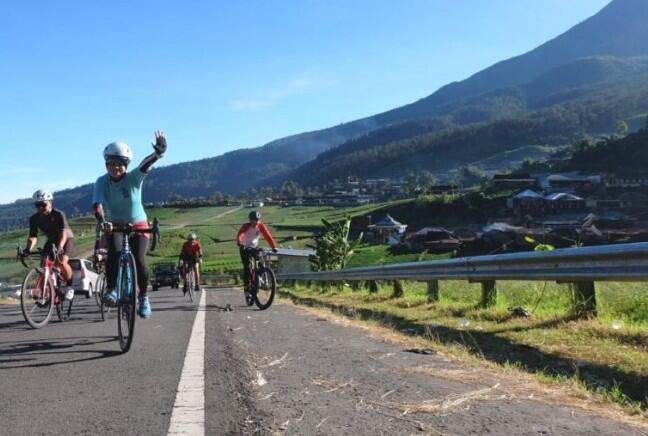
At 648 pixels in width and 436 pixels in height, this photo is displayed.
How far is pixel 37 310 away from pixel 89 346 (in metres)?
3.21

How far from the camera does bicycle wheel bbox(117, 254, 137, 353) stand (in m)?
5.88

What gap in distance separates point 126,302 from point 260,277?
629 centimetres

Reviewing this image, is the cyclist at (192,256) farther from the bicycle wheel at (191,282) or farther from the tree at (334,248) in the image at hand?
the tree at (334,248)

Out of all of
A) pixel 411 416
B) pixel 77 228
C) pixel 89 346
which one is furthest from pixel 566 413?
pixel 77 228

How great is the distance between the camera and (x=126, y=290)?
20.6 ft

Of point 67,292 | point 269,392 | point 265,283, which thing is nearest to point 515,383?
point 269,392

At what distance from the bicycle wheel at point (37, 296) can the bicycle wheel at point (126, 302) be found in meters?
2.91

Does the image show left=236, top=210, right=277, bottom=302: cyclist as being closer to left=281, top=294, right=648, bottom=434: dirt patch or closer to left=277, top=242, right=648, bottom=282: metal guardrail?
left=277, top=242, right=648, bottom=282: metal guardrail

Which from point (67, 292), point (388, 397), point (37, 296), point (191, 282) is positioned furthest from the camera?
point (191, 282)

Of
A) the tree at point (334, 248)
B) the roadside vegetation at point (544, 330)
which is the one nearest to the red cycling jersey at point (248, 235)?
the roadside vegetation at point (544, 330)

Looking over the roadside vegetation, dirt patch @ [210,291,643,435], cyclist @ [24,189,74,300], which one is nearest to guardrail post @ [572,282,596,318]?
the roadside vegetation

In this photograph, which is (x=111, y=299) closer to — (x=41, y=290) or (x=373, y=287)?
(x=41, y=290)

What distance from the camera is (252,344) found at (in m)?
6.21

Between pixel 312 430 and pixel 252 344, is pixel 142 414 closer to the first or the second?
pixel 312 430
